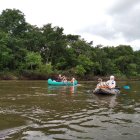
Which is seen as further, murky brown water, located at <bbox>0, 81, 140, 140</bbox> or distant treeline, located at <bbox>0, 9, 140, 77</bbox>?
distant treeline, located at <bbox>0, 9, 140, 77</bbox>

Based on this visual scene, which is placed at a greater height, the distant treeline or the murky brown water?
the distant treeline

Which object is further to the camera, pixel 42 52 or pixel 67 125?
pixel 42 52

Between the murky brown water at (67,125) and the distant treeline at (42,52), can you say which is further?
the distant treeline at (42,52)

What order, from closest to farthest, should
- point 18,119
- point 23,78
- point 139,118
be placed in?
point 18,119, point 139,118, point 23,78

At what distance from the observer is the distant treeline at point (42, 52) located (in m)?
53.3

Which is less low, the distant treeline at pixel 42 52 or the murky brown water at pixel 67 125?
the distant treeline at pixel 42 52

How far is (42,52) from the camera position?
61.2 metres

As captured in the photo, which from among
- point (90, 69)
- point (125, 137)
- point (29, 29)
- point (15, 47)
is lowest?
point (125, 137)

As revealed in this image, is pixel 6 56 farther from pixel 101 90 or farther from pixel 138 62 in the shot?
pixel 138 62

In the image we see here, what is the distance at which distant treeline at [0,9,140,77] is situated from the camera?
5331cm

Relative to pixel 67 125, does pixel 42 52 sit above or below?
above

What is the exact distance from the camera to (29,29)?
62.3 m

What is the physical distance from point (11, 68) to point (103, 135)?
4908 cm

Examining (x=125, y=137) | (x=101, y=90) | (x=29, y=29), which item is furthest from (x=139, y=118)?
(x=29, y=29)
